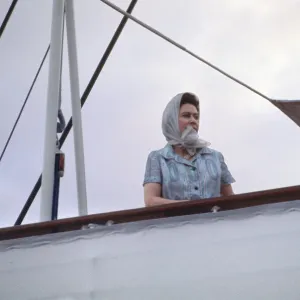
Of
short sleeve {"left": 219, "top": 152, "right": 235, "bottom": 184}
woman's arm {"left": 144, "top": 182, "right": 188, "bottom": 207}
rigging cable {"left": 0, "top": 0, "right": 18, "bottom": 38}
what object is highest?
rigging cable {"left": 0, "top": 0, "right": 18, "bottom": 38}

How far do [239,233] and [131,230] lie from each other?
28 centimetres

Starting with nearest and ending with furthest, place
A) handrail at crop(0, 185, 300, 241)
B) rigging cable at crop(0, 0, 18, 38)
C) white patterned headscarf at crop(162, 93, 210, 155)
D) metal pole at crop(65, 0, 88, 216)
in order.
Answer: handrail at crop(0, 185, 300, 241)
white patterned headscarf at crop(162, 93, 210, 155)
metal pole at crop(65, 0, 88, 216)
rigging cable at crop(0, 0, 18, 38)

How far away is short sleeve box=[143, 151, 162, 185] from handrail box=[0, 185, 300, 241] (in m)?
0.42

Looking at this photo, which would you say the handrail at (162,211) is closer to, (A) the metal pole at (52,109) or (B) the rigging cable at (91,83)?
(A) the metal pole at (52,109)

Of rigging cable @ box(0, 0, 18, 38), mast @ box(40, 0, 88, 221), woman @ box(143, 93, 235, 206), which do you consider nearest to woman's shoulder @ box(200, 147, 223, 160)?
woman @ box(143, 93, 235, 206)

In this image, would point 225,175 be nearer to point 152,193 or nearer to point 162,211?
point 152,193

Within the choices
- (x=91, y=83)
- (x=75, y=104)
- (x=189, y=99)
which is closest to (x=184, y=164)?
(x=189, y=99)

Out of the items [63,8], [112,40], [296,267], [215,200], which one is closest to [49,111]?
[63,8]

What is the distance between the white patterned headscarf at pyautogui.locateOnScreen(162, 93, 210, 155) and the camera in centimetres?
224

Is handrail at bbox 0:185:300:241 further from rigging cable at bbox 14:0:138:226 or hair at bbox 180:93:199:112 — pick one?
rigging cable at bbox 14:0:138:226

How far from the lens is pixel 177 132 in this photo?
2.27 metres

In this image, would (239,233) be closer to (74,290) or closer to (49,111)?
(74,290)

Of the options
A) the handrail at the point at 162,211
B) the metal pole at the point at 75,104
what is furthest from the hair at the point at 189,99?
the handrail at the point at 162,211

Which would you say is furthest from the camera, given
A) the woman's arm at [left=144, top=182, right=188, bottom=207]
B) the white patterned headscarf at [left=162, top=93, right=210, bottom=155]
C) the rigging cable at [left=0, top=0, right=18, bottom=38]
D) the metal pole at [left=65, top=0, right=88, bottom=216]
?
the rigging cable at [left=0, top=0, right=18, bottom=38]
